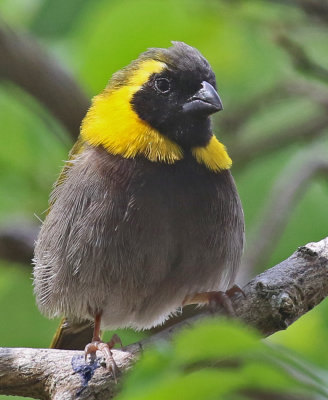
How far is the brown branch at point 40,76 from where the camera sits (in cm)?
544

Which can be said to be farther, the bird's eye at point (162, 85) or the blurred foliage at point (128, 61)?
the blurred foliage at point (128, 61)

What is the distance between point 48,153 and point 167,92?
197 cm

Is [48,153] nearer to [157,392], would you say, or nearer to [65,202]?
[65,202]

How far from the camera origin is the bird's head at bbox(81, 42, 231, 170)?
3936 millimetres

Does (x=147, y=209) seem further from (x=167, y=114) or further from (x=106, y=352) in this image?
(x=106, y=352)

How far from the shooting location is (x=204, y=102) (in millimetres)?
3959

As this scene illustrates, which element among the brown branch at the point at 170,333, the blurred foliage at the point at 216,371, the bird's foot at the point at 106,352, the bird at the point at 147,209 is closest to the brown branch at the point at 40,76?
the bird at the point at 147,209

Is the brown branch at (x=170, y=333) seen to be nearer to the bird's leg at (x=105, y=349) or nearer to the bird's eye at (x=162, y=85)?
the bird's leg at (x=105, y=349)

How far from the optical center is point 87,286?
388 cm

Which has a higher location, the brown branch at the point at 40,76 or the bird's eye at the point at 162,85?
the brown branch at the point at 40,76

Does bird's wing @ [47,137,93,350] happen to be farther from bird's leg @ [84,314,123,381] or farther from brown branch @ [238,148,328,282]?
brown branch @ [238,148,328,282]

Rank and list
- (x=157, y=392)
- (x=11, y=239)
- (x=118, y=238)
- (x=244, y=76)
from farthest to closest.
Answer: (x=244, y=76) < (x=11, y=239) < (x=118, y=238) < (x=157, y=392)

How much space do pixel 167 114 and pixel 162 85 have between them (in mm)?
158

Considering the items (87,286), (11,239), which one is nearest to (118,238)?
(87,286)
